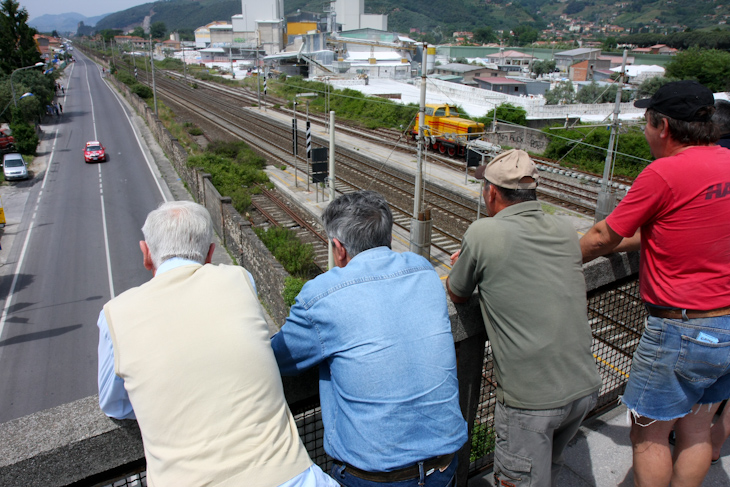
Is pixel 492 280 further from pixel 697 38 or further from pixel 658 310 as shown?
pixel 697 38

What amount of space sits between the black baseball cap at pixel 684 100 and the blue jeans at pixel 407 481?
184 centimetres

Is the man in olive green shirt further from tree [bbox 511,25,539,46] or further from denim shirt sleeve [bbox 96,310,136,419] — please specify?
tree [bbox 511,25,539,46]

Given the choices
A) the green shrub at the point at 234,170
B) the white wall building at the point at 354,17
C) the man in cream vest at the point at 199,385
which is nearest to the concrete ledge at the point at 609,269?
the man in cream vest at the point at 199,385

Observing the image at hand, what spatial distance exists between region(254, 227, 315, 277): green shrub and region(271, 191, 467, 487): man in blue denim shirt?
11.9m

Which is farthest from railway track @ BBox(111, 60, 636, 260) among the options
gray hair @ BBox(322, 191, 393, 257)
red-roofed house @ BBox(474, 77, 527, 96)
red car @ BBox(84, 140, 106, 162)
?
red-roofed house @ BBox(474, 77, 527, 96)

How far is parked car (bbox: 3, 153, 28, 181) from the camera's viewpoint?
2783cm

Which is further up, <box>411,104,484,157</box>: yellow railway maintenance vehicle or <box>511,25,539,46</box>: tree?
<box>511,25,539,46</box>: tree

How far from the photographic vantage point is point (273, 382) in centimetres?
176

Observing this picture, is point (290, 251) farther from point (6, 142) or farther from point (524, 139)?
point (6, 142)

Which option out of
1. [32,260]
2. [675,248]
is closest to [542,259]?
[675,248]

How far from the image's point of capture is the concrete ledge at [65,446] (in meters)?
1.75

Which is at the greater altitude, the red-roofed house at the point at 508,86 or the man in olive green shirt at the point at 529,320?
the man in olive green shirt at the point at 529,320

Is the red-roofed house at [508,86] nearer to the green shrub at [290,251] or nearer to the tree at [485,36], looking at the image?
the green shrub at [290,251]

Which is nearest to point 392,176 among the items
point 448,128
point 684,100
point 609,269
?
point 448,128
